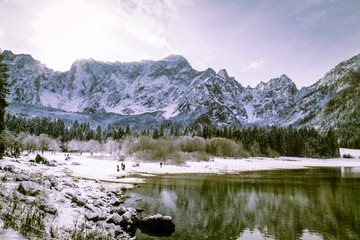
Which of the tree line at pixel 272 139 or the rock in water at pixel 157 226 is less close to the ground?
the tree line at pixel 272 139

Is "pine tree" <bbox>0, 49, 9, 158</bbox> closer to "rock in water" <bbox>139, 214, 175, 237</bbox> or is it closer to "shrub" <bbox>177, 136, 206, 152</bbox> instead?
"rock in water" <bbox>139, 214, 175, 237</bbox>

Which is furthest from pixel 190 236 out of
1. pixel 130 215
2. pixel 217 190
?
pixel 217 190

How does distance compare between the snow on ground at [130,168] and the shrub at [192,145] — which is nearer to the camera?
the snow on ground at [130,168]

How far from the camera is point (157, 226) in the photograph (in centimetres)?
1661

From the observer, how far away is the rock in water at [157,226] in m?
16.3

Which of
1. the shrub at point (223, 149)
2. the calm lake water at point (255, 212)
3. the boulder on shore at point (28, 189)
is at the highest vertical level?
the shrub at point (223, 149)

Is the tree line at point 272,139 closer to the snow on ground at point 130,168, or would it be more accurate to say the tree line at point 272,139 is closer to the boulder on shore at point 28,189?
the snow on ground at point 130,168

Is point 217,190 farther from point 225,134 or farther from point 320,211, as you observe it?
point 225,134

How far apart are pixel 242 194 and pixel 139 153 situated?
6479 centimetres

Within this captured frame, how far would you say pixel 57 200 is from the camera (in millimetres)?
16312

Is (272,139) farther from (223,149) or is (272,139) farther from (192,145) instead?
(192,145)

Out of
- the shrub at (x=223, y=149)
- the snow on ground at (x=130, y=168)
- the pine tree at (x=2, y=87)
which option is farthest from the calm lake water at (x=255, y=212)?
the shrub at (x=223, y=149)

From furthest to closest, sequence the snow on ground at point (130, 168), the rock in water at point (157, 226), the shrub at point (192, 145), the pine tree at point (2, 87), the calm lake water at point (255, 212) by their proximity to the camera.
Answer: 1. the shrub at point (192, 145)
2. the snow on ground at point (130, 168)
3. the pine tree at point (2, 87)
4. the calm lake water at point (255, 212)
5. the rock in water at point (157, 226)

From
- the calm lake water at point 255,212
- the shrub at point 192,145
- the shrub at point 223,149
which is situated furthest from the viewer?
the shrub at point 223,149
